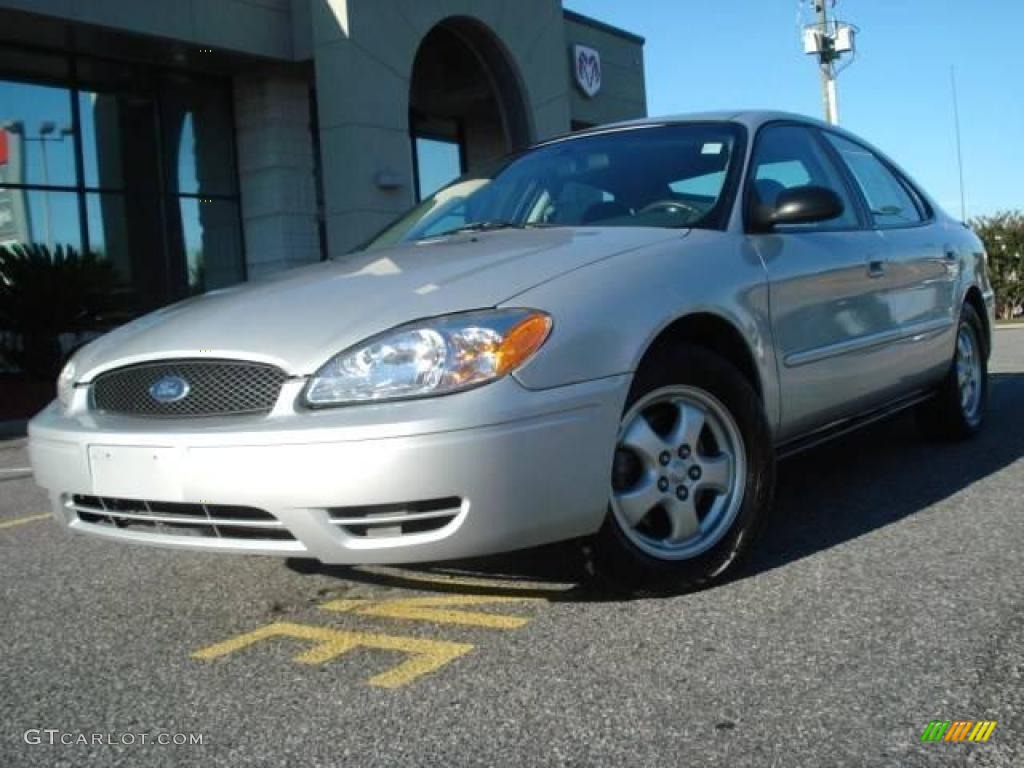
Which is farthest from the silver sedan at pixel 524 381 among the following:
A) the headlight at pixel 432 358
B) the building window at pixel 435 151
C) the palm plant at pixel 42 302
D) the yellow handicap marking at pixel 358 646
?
the building window at pixel 435 151

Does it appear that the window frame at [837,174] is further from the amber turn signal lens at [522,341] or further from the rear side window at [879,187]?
the amber turn signal lens at [522,341]

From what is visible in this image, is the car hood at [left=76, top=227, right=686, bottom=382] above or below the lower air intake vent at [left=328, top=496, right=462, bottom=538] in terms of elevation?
above

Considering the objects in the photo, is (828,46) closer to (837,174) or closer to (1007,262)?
(1007,262)

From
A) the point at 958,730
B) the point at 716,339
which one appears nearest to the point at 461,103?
the point at 716,339

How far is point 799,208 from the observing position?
3.63 m

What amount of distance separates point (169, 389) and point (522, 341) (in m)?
1.02

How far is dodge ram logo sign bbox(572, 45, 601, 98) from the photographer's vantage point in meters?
19.0

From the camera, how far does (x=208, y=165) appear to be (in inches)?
619

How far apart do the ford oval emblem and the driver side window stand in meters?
2.02

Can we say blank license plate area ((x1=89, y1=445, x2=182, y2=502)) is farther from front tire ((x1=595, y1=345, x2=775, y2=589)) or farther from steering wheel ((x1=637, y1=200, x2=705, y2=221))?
steering wheel ((x1=637, y1=200, x2=705, y2=221))

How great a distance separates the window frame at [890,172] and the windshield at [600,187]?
0.84 metres

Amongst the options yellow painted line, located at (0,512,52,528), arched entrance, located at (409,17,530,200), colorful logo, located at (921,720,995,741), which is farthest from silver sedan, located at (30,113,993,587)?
arched entrance, located at (409,17,530,200)

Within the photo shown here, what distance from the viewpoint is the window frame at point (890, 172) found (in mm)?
4656

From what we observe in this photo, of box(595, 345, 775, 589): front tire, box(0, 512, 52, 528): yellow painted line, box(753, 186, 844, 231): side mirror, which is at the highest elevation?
box(753, 186, 844, 231): side mirror
